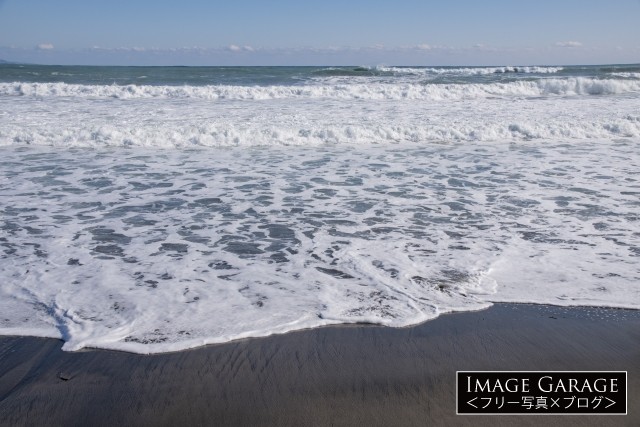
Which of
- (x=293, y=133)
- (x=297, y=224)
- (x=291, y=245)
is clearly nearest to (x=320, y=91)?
(x=293, y=133)

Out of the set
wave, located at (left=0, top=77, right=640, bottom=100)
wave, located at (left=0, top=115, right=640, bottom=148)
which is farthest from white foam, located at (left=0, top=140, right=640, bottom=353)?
wave, located at (left=0, top=77, right=640, bottom=100)

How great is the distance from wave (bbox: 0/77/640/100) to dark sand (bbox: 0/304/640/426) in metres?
17.2

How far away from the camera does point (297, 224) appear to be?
5.53 m

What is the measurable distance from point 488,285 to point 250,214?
9.36ft

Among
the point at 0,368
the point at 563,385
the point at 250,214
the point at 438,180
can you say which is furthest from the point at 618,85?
the point at 0,368

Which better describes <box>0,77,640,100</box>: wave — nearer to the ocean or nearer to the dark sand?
the ocean

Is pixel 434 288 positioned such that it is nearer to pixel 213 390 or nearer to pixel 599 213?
pixel 213 390

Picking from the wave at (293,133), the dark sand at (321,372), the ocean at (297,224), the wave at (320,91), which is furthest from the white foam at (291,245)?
the wave at (320,91)

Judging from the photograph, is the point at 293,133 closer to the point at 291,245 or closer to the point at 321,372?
the point at 291,245

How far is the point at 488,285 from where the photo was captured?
398 cm

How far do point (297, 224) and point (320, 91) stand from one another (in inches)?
630

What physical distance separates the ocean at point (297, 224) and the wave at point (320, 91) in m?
7.57

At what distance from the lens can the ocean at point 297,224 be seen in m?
3.63

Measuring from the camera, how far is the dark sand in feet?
8.17
